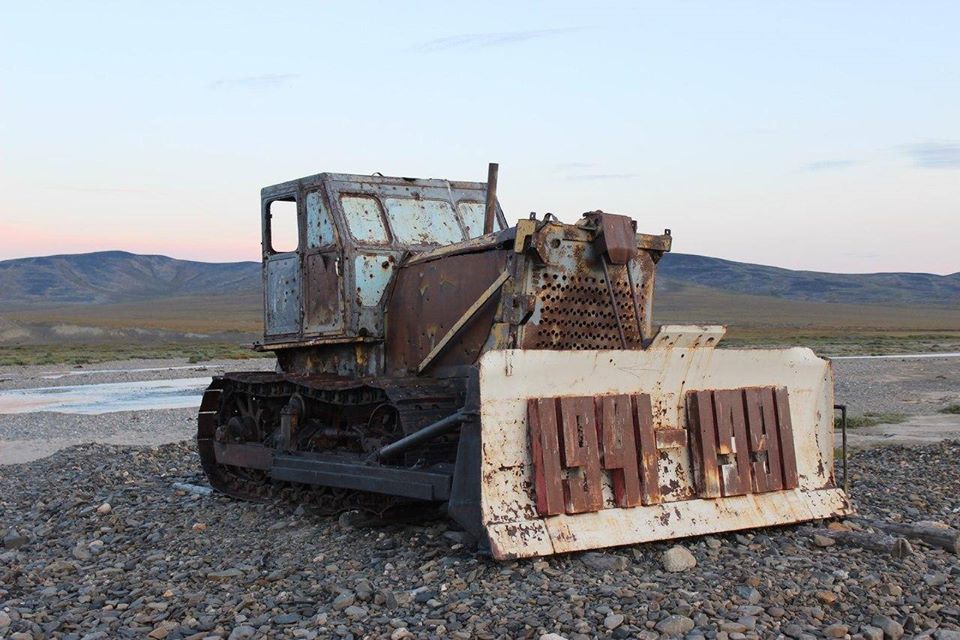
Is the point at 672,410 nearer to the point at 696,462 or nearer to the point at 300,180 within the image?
the point at 696,462

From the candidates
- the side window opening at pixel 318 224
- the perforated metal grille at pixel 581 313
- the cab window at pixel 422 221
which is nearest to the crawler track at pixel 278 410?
the perforated metal grille at pixel 581 313

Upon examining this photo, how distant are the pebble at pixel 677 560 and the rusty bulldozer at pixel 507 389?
0.26 m

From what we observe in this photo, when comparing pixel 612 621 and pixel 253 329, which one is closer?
pixel 612 621

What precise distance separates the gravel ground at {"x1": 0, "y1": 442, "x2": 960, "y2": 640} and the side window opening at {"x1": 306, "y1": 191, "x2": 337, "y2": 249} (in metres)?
2.51

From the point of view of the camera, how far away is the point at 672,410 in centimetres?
865

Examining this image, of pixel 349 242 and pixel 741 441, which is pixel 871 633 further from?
pixel 349 242

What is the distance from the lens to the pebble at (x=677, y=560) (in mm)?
7590

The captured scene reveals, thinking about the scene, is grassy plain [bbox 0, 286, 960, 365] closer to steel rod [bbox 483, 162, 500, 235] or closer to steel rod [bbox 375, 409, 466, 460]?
steel rod [bbox 483, 162, 500, 235]

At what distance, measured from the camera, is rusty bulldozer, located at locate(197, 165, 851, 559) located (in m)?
7.77

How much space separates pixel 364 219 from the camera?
35.4ft

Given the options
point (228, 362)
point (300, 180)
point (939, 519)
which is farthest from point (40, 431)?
point (228, 362)

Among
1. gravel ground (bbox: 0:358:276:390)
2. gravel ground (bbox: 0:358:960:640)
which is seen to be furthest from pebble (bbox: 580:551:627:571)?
gravel ground (bbox: 0:358:276:390)

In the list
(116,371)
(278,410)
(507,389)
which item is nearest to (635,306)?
(507,389)

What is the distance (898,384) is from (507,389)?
2674 cm
